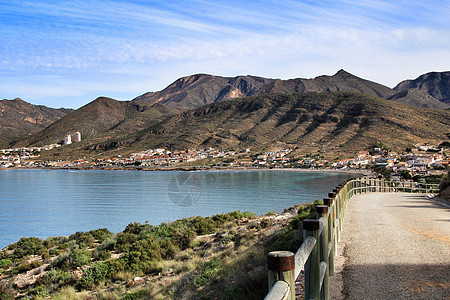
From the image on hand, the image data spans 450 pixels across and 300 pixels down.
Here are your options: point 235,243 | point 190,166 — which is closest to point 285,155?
point 190,166

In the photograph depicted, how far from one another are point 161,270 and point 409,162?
76.6 m

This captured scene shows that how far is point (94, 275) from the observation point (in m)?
11.2

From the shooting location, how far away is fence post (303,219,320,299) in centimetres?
289

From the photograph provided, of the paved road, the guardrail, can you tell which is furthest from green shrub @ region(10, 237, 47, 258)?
the guardrail

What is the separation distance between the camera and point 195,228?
16.7 metres

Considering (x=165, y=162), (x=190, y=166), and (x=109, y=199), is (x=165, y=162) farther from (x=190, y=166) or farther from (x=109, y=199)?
(x=109, y=199)

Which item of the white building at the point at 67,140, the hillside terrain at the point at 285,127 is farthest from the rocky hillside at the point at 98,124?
the white building at the point at 67,140

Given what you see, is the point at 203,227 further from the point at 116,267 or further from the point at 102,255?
the point at 116,267

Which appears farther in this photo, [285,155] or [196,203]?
[285,155]

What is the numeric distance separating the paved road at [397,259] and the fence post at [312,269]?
4.86ft

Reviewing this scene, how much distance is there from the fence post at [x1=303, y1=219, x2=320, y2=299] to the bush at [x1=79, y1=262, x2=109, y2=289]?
9.42 metres

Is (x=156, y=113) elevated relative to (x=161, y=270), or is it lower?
elevated

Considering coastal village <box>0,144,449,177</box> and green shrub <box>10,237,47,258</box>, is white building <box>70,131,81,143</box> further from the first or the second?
green shrub <box>10,237,47,258</box>

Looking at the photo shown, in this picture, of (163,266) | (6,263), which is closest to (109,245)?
(6,263)
